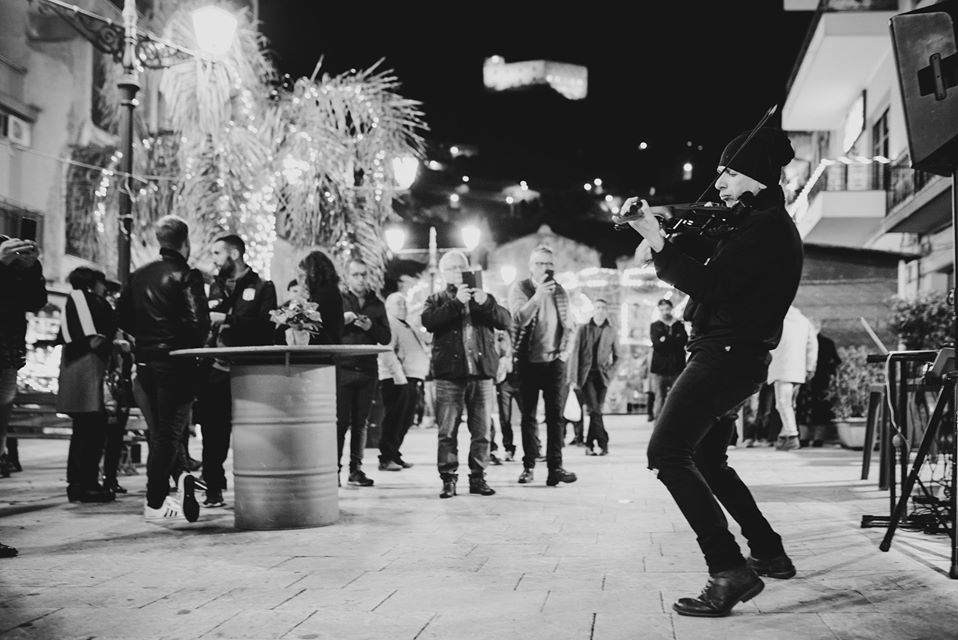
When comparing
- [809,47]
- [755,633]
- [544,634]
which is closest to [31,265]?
[544,634]

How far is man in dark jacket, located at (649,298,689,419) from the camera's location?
44.8 ft

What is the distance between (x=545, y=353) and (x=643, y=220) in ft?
15.8

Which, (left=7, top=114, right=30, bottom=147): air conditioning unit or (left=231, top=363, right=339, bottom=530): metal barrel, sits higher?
(left=7, top=114, right=30, bottom=147): air conditioning unit

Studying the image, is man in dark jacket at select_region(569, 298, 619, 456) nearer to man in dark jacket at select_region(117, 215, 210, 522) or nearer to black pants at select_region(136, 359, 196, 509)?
man in dark jacket at select_region(117, 215, 210, 522)

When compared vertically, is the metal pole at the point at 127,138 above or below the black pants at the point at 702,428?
above

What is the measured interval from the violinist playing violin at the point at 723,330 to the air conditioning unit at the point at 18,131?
49.5ft

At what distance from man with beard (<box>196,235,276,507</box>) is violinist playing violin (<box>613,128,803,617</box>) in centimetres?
420

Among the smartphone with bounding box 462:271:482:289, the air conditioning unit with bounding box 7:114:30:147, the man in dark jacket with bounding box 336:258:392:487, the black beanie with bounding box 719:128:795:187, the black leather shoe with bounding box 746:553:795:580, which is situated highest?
the air conditioning unit with bounding box 7:114:30:147

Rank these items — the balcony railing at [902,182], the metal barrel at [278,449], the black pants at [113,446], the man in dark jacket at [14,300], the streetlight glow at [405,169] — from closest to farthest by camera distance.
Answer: the man in dark jacket at [14,300] → the metal barrel at [278,449] → the black pants at [113,446] → the streetlight glow at [405,169] → the balcony railing at [902,182]

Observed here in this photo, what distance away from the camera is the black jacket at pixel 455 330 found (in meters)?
8.11

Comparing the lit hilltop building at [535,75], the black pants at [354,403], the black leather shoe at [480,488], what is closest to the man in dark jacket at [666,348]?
the black pants at [354,403]

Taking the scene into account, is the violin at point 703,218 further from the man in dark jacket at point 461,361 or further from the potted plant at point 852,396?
the potted plant at point 852,396

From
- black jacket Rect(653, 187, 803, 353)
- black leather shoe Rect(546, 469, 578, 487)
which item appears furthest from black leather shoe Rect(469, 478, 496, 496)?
black jacket Rect(653, 187, 803, 353)

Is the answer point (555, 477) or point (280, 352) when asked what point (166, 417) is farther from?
point (555, 477)
